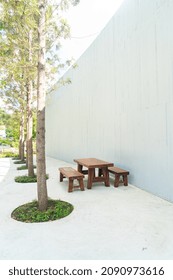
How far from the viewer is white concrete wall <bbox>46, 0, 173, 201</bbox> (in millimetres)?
3793

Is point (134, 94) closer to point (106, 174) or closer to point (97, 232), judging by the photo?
point (106, 174)

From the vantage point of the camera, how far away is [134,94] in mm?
4844

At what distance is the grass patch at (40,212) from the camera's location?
3006 mm

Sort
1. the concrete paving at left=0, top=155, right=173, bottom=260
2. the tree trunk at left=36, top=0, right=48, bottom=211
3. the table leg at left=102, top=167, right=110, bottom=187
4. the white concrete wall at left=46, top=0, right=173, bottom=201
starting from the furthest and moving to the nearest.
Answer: the table leg at left=102, top=167, right=110, bottom=187
the white concrete wall at left=46, top=0, right=173, bottom=201
the tree trunk at left=36, top=0, right=48, bottom=211
the concrete paving at left=0, top=155, right=173, bottom=260

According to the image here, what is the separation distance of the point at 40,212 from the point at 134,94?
353 cm

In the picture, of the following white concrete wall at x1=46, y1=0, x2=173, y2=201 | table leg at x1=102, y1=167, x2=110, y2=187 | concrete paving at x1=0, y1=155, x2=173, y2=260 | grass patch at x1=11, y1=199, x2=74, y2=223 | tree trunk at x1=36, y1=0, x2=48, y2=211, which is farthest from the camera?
table leg at x1=102, y1=167, x2=110, y2=187

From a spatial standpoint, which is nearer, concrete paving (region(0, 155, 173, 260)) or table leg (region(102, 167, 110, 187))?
concrete paving (region(0, 155, 173, 260))

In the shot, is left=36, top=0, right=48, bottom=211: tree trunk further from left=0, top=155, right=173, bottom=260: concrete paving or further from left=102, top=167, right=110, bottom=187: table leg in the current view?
left=102, top=167, right=110, bottom=187: table leg

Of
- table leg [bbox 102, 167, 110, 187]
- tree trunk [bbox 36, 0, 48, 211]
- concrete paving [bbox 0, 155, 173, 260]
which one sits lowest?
concrete paving [bbox 0, 155, 173, 260]

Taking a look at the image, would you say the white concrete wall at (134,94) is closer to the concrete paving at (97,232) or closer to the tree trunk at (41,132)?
the concrete paving at (97,232)

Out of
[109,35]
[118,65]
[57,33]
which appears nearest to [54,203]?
[57,33]

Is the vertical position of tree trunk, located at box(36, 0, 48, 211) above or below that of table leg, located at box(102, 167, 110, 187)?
above

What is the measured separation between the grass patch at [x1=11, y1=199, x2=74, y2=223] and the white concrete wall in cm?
205

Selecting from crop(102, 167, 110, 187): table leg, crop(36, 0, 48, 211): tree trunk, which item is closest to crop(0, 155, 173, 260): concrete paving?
crop(36, 0, 48, 211): tree trunk
